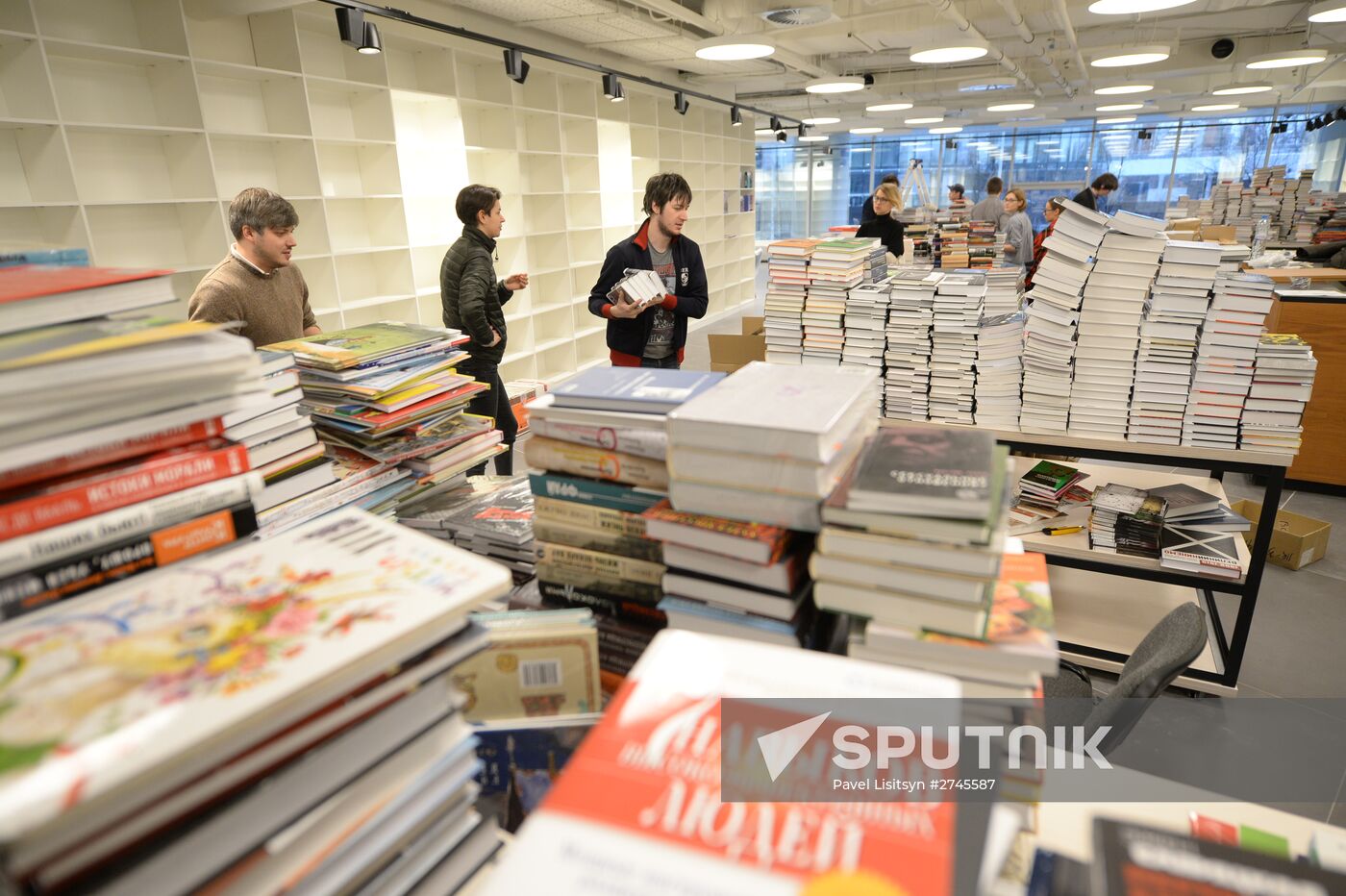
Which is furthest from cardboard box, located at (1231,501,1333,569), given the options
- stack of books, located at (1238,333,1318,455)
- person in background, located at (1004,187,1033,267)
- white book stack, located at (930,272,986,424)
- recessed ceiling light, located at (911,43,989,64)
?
person in background, located at (1004,187,1033,267)

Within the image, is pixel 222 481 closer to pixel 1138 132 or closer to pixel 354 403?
pixel 354 403

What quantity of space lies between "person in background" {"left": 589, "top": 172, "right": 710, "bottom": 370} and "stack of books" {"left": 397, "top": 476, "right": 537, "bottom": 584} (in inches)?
64.1

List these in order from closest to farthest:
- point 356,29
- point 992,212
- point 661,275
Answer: point 661,275 < point 356,29 < point 992,212

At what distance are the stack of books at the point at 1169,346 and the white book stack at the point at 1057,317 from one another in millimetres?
235

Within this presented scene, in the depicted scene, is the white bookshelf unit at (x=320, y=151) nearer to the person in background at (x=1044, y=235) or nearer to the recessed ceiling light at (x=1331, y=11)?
the person in background at (x=1044, y=235)

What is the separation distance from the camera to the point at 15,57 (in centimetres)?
295

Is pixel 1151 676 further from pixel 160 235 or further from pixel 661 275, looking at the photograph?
pixel 160 235

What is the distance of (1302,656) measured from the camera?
9.22 ft

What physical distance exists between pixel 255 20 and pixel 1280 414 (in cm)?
532

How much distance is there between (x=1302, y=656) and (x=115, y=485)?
384cm

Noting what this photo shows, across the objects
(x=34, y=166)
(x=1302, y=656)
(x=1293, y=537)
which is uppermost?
(x=34, y=166)

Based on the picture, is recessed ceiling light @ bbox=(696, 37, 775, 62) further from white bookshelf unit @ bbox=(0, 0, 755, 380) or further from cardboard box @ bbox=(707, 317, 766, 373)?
white bookshelf unit @ bbox=(0, 0, 755, 380)

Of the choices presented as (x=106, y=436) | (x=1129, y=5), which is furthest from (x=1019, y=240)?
(x=106, y=436)

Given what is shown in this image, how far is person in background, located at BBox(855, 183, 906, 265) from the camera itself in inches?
241
